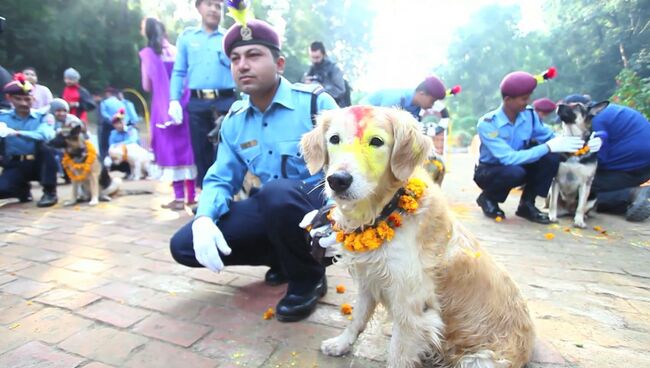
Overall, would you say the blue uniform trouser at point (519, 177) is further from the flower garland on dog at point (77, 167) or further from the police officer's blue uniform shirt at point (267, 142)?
the flower garland on dog at point (77, 167)

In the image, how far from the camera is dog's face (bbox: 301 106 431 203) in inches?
59.6

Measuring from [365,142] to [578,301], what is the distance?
2.12 metres

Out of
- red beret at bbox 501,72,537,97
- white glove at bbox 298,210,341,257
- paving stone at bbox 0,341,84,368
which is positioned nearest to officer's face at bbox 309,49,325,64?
red beret at bbox 501,72,537,97

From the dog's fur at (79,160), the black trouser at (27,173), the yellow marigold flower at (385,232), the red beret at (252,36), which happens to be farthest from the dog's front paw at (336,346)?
the black trouser at (27,173)

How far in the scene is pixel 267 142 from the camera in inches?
101

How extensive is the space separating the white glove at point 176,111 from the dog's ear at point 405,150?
13.3ft

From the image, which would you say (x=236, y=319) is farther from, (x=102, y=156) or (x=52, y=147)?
(x=102, y=156)

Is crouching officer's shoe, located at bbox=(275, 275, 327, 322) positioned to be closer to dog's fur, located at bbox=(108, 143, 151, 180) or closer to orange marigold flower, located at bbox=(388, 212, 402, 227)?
orange marigold flower, located at bbox=(388, 212, 402, 227)

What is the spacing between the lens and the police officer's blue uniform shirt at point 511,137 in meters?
4.53

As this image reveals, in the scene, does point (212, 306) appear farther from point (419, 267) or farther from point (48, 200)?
point (48, 200)

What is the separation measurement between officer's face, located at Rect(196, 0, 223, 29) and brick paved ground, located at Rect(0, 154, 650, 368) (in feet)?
9.15

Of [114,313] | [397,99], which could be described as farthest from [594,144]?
[114,313]

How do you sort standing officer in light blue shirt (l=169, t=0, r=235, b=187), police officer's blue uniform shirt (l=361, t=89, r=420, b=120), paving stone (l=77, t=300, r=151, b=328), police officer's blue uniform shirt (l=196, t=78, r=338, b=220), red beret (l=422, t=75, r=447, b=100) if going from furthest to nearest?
police officer's blue uniform shirt (l=361, t=89, r=420, b=120)
red beret (l=422, t=75, r=447, b=100)
standing officer in light blue shirt (l=169, t=0, r=235, b=187)
police officer's blue uniform shirt (l=196, t=78, r=338, b=220)
paving stone (l=77, t=300, r=151, b=328)

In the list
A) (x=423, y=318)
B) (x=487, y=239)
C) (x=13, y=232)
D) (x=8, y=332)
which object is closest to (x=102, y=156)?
(x=13, y=232)
